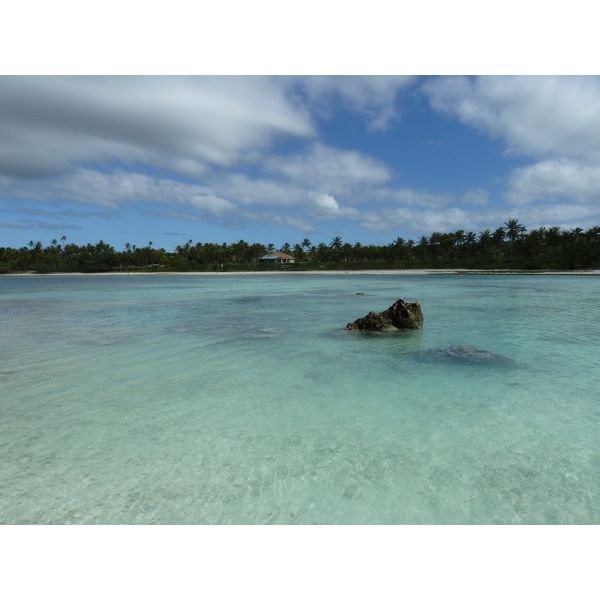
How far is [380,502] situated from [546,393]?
6.51 meters

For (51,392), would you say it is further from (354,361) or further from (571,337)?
(571,337)

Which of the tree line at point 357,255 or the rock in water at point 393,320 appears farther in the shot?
the tree line at point 357,255

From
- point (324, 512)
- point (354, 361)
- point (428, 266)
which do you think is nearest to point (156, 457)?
point (324, 512)

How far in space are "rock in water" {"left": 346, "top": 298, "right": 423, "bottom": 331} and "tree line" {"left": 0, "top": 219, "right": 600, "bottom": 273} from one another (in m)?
98.6

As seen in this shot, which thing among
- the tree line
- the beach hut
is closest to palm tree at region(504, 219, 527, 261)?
the tree line

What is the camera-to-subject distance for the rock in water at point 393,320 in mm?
16609

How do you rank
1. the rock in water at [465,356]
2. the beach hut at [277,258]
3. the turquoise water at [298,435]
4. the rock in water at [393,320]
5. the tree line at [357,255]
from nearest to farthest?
the turquoise water at [298,435]
the rock in water at [465,356]
the rock in water at [393,320]
the tree line at [357,255]
the beach hut at [277,258]

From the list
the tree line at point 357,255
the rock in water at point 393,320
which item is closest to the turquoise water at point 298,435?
the rock in water at point 393,320

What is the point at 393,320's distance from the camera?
17.2m

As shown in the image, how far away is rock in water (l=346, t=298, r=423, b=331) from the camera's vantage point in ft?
54.5

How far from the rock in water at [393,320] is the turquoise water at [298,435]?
317 centimetres

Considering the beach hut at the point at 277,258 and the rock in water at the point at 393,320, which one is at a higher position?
the beach hut at the point at 277,258

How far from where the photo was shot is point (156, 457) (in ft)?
18.7

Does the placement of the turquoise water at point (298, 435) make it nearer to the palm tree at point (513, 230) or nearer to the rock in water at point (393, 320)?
the rock in water at point (393, 320)
